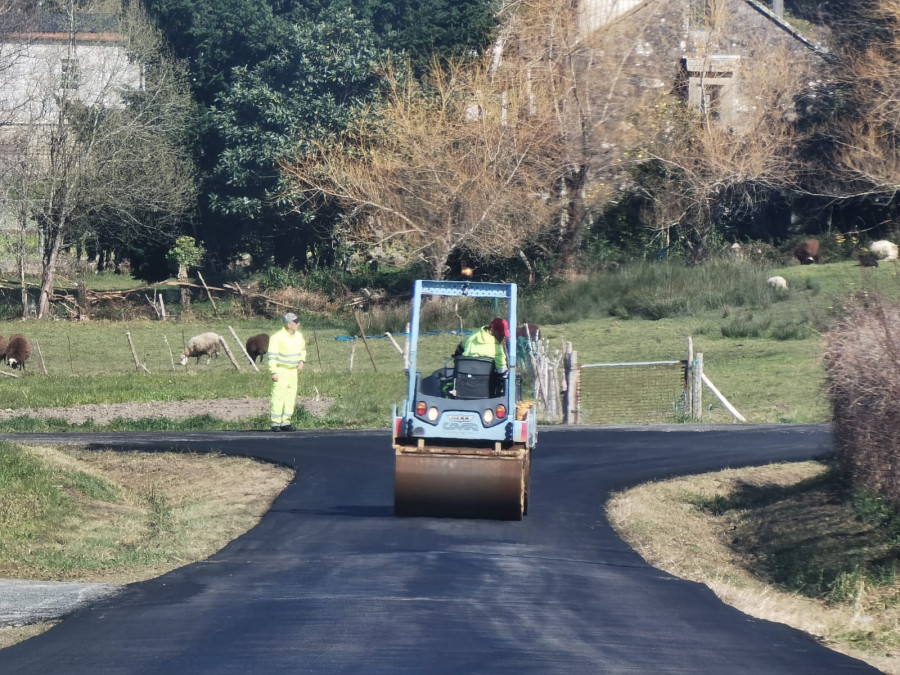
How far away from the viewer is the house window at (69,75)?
56.7m

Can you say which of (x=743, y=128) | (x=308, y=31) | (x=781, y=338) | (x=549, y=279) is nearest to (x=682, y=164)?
(x=743, y=128)

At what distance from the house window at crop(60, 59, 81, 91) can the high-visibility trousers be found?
1458 inches

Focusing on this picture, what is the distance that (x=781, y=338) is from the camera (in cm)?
3700

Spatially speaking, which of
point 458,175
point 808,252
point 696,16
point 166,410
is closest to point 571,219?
point 458,175

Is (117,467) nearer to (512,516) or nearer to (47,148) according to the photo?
(512,516)

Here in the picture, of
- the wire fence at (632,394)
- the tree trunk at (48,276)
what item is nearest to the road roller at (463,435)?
the wire fence at (632,394)

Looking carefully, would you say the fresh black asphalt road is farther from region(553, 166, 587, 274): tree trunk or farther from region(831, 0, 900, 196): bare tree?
region(553, 166, 587, 274): tree trunk

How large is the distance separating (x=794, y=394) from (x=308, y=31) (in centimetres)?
3667

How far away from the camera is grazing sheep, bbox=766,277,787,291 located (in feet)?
141

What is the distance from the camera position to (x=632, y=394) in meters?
30.9

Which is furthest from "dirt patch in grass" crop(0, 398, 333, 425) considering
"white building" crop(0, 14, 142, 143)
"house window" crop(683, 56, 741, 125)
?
"house window" crop(683, 56, 741, 125)

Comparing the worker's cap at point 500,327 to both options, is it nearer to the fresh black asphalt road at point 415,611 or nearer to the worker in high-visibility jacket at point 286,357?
the fresh black asphalt road at point 415,611

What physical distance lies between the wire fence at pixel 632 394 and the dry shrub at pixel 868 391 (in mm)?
11105

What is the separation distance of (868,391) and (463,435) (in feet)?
14.4
